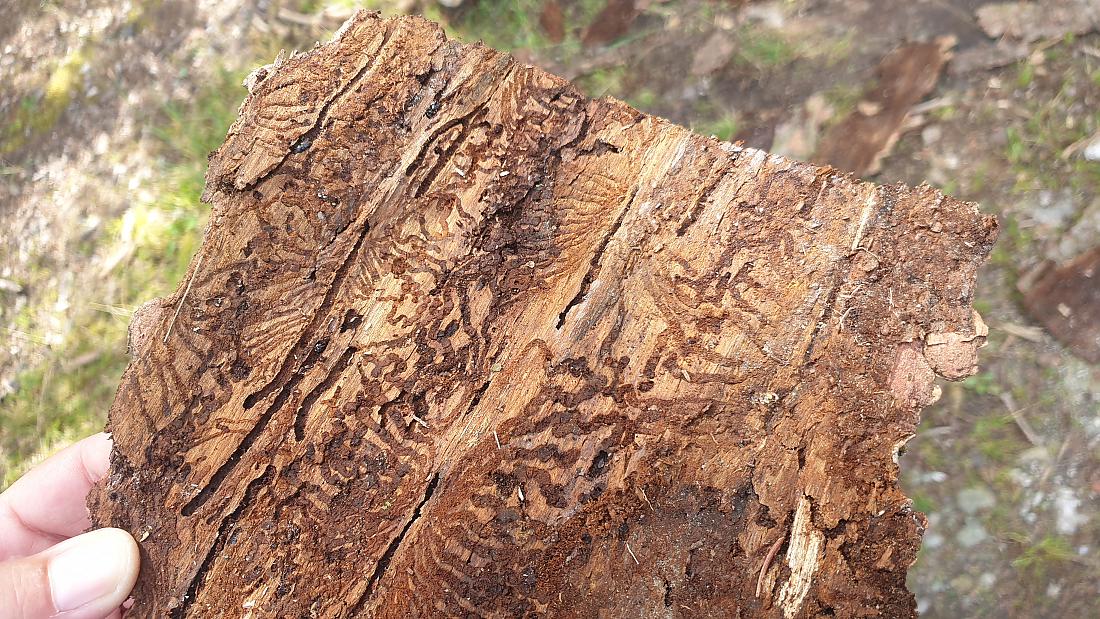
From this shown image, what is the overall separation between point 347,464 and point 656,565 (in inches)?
25.8

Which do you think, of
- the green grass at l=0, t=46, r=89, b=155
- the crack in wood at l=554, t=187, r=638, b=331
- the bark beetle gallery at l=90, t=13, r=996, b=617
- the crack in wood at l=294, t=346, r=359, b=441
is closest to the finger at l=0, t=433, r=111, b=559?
the bark beetle gallery at l=90, t=13, r=996, b=617

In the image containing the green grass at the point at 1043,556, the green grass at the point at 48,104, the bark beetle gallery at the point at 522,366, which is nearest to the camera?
the bark beetle gallery at the point at 522,366

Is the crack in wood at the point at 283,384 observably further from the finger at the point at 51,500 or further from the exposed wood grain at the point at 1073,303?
the exposed wood grain at the point at 1073,303

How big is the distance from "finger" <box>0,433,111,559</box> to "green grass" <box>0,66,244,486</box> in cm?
71

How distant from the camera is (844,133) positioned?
2650 mm

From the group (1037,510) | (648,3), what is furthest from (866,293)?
(648,3)

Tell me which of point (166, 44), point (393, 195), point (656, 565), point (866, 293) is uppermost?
point (166, 44)

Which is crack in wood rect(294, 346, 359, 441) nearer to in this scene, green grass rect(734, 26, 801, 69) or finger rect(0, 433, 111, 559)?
finger rect(0, 433, 111, 559)

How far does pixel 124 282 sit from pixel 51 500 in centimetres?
110

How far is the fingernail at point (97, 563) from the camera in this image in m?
1.33

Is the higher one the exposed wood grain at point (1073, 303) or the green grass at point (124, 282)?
the green grass at point (124, 282)

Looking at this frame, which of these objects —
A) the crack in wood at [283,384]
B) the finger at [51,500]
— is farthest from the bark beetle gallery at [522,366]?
the finger at [51,500]

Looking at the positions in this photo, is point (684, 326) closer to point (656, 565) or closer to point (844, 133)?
point (656, 565)

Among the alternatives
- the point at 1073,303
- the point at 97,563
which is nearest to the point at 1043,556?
the point at 1073,303
